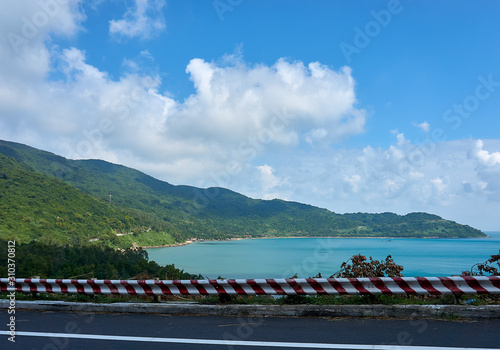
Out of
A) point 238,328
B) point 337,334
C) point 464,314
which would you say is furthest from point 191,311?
point 464,314

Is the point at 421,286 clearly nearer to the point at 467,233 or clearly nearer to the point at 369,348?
the point at 369,348

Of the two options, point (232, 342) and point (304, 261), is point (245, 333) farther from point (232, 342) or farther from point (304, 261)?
point (304, 261)

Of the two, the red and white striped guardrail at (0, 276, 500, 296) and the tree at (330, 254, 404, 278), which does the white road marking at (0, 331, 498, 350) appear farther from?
the tree at (330, 254, 404, 278)

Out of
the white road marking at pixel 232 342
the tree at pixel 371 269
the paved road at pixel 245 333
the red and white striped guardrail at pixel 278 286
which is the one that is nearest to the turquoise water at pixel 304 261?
the tree at pixel 371 269

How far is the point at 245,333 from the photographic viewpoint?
557 centimetres

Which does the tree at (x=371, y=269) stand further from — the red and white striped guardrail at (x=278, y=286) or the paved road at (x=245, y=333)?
the paved road at (x=245, y=333)

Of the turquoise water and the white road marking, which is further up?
the white road marking

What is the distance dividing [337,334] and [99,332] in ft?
12.5

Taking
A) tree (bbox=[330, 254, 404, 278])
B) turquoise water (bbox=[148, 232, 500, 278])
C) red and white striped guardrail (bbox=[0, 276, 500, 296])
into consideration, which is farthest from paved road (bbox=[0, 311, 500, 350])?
turquoise water (bbox=[148, 232, 500, 278])

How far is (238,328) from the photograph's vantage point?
589cm

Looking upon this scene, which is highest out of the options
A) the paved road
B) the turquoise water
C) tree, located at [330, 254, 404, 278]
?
tree, located at [330, 254, 404, 278]

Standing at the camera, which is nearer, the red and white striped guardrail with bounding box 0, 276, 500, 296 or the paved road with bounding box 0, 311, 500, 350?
the paved road with bounding box 0, 311, 500, 350

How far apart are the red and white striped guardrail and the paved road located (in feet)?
2.24

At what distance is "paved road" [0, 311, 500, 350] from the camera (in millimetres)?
4945
